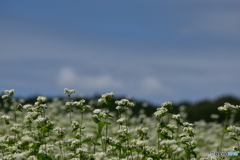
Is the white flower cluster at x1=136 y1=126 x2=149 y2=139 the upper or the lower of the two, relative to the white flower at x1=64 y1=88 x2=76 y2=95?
lower

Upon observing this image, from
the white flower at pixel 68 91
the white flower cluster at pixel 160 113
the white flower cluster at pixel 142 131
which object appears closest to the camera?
the white flower cluster at pixel 142 131

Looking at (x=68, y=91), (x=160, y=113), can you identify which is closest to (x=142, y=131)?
(x=160, y=113)

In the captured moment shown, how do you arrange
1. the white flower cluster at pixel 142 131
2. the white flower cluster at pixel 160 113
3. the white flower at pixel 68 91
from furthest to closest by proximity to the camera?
1. the white flower at pixel 68 91
2. the white flower cluster at pixel 160 113
3. the white flower cluster at pixel 142 131

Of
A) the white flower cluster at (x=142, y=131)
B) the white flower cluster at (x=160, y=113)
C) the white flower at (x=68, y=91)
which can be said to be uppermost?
the white flower at (x=68, y=91)

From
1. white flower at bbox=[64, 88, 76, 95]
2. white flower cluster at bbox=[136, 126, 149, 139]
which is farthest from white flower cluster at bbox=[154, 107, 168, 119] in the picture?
white flower at bbox=[64, 88, 76, 95]

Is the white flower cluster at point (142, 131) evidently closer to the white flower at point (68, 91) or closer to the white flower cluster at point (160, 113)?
the white flower cluster at point (160, 113)

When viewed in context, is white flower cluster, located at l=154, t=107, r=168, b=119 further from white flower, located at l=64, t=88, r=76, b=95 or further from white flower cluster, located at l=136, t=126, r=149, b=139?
white flower, located at l=64, t=88, r=76, b=95

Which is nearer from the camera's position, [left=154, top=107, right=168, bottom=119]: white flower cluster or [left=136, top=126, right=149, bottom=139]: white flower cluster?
[left=136, top=126, right=149, bottom=139]: white flower cluster

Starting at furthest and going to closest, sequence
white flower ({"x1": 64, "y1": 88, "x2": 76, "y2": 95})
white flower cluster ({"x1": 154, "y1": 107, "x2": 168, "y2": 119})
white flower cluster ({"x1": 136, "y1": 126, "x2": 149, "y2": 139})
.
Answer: white flower ({"x1": 64, "y1": 88, "x2": 76, "y2": 95}) → white flower cluster ({"x1": 154, "y1": 107, "x2": 168, "y2": 119}) → white flower cluster ({"x1": 136, "y1": 126, "x2": 149, "y2": 139})

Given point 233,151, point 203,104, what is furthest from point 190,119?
point 233,151

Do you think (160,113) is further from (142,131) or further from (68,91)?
(68,91)

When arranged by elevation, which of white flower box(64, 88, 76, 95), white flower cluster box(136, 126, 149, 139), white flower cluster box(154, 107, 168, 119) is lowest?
white flower cluster box(136, 126, 149, 139)

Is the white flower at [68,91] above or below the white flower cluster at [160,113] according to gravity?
above

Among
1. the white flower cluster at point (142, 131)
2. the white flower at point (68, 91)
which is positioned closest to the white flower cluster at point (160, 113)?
the white flower cluster at point (142, 131)
